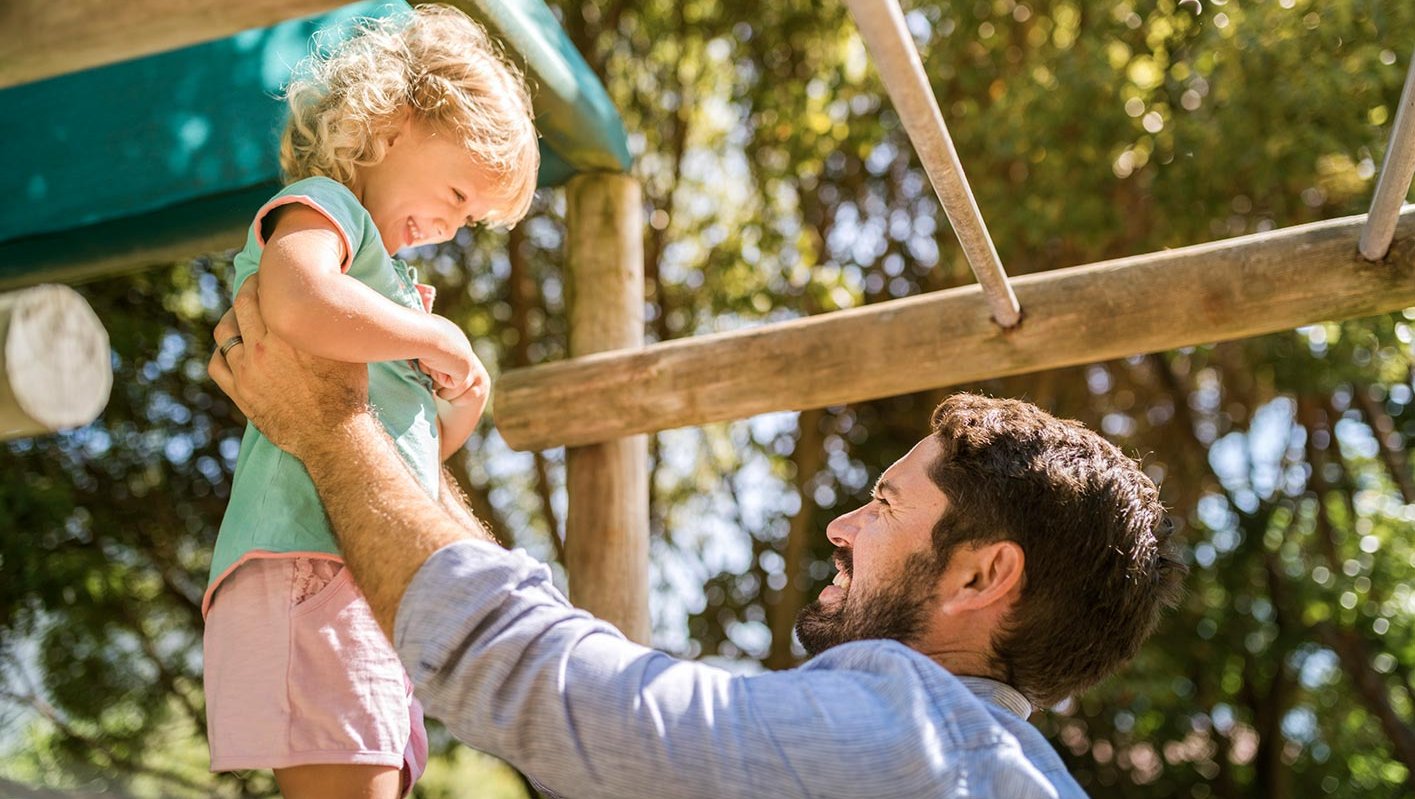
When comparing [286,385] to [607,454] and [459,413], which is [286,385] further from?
[607,454]

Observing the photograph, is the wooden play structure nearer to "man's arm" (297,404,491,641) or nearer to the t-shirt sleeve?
the t-shirt sleeve

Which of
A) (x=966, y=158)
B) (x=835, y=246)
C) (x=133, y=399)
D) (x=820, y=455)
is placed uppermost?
(x=133, y=399)

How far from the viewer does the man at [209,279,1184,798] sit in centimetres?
110

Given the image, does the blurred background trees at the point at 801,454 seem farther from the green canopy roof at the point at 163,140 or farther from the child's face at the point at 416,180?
the child's face at the point at 416,180

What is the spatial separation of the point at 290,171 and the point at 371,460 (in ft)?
2.09

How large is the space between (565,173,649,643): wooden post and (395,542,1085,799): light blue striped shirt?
157 centimetres

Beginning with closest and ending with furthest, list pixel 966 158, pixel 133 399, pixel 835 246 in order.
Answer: pixel 966 158, pixel 133 399, pixel 835 246

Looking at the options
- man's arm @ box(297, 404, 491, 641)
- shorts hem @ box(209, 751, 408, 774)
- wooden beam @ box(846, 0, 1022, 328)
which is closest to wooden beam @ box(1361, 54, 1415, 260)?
wooden beam @ box(846, 0, 1022, 328)

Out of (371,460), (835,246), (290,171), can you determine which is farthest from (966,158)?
(371,460)

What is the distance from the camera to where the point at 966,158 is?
5.36 m

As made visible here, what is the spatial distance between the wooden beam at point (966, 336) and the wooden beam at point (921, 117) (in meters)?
0.22

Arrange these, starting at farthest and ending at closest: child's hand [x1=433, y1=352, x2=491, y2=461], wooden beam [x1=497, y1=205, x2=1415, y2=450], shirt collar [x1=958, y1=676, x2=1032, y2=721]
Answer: wooden beam [x1=497, y1=205, x2=1415, y2=450], child's hand [x1=433, y1=352, x2=491, y2=461], shirt collar [x1=958, y1=676, x2=1032, y2=721]

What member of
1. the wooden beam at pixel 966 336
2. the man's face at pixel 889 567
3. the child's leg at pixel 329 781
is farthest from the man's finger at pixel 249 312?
the wooden beam at pixel 966 336

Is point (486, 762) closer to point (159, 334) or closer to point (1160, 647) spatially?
point (159, 334)
